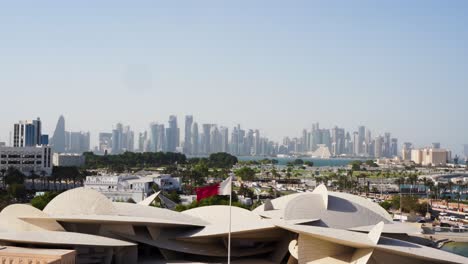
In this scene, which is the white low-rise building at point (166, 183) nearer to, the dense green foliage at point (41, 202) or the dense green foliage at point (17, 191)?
the dense green foliage at point (17, 191)

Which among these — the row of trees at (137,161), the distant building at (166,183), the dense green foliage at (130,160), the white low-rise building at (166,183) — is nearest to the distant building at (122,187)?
the distant building at (166,183)

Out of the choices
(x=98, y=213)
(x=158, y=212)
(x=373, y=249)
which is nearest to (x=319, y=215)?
(x=373, y=249)

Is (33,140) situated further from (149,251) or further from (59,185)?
(149,251)

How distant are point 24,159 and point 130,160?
151 feet

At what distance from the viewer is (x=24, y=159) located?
9200 cm

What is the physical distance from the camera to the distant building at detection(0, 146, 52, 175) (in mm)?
91438

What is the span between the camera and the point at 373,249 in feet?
84.4

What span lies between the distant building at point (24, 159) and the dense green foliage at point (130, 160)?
30549 mm

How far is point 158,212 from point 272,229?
259 inches

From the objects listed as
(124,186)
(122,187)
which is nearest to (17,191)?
(122,187)

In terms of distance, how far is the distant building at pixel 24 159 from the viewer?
91.4 metres

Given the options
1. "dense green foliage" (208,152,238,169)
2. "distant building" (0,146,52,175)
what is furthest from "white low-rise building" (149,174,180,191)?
"dense green foliage" (208,152,238,169)

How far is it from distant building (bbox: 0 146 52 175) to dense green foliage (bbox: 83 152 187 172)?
30549mm

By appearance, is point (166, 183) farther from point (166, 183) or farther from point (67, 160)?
point (67, 160)
